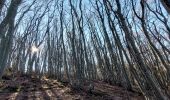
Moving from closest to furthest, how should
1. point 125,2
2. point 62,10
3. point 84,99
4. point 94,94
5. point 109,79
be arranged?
point 84,99, point 94,94, point 125,2, point 62,10, point 109,79

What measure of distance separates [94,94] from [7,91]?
557 centimetres

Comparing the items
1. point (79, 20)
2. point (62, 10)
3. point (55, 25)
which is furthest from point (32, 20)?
point (79, 20)

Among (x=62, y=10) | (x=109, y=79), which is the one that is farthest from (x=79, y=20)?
(x=109, y=79)

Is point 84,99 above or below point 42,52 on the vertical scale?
below

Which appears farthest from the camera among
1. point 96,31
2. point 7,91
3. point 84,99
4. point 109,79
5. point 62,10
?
point 96,31

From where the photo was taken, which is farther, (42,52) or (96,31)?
(42,52)

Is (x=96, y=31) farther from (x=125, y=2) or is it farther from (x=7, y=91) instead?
(x=7, y=91)

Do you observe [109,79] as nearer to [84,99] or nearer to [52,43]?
[52,43]

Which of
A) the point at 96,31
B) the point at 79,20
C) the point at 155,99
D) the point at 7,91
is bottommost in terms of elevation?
the point at 155,99

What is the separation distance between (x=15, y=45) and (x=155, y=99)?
79.5 feet

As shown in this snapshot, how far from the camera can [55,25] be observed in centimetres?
2338

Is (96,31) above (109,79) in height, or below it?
above

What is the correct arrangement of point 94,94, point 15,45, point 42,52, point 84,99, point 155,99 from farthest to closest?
point 42,52 < point 15,45 < point 94,94 < point 84,99 < point 155,99

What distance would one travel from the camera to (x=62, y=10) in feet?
Result: 61.9
